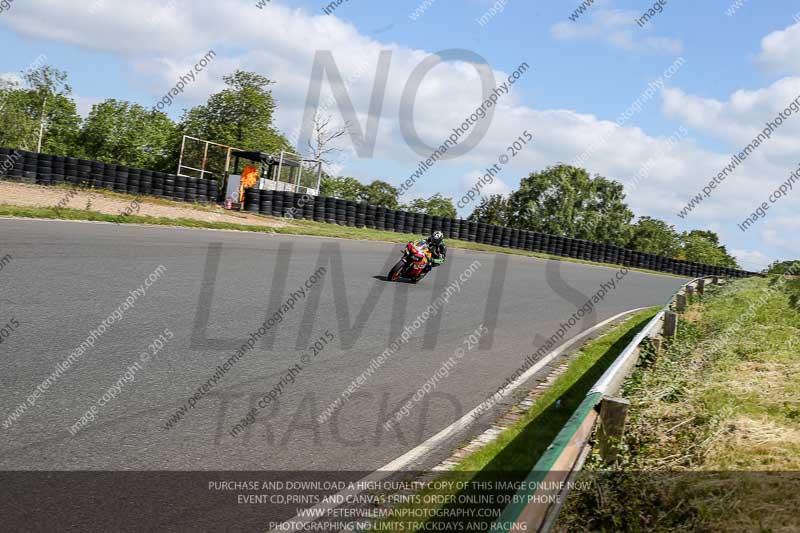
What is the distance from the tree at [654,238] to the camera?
100688 millimetres

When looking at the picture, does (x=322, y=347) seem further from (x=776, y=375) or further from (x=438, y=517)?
A: (x=776, y=375)

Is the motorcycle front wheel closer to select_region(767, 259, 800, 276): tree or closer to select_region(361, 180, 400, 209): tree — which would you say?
select_region(767, 259, 800, 276): tree

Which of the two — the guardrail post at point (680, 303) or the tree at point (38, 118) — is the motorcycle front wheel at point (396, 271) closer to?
the guardrail post at point (680, 303)

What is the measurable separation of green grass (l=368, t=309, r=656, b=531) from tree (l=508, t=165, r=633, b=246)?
75903 millimetres

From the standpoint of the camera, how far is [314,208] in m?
30.7

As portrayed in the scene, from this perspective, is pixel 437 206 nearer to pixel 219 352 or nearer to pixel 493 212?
pixel 493 212

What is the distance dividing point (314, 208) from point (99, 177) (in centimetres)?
909

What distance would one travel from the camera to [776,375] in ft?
23.5

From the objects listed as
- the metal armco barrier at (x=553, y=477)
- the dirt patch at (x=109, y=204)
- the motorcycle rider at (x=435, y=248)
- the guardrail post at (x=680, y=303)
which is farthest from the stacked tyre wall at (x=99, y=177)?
the metal armco barrier at (x=553, y=477)

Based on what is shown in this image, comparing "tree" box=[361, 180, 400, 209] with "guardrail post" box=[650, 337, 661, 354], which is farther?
"tree" box=[361, 180, 400, 209]

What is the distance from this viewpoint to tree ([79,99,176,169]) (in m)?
73.2

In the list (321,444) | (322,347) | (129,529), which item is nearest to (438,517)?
(321,444)

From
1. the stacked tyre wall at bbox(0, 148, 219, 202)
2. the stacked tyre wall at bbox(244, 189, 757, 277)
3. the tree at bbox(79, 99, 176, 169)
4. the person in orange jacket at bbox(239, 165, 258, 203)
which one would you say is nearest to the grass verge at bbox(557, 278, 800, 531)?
the stacked tyre wall at bbox(0, 148, 219, 202)

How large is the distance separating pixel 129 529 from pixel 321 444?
195 centimetres
